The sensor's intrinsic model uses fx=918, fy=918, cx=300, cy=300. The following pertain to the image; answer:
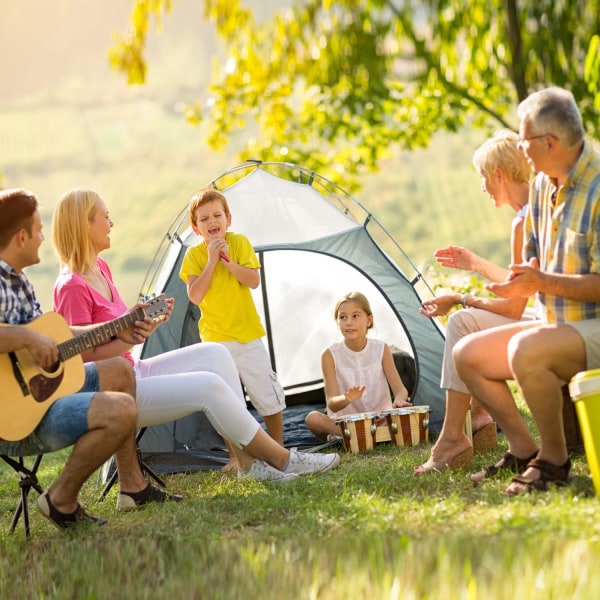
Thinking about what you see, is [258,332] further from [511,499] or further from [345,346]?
[511,499]

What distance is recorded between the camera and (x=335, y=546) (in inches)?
111

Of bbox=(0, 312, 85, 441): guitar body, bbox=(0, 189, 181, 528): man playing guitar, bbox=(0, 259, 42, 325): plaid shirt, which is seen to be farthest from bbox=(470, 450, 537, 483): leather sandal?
bbox=(0, 259, 42, 325): plaid shirt

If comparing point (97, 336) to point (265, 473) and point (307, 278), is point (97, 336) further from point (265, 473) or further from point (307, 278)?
point (307, 278)

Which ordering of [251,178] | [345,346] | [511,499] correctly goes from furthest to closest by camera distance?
[251,178] → [345,346] → [511,499]

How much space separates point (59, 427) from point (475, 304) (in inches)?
70.7

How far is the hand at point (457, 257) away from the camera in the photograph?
4.05m

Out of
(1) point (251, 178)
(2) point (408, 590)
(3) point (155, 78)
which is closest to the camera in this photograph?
(2) point (408, 590)

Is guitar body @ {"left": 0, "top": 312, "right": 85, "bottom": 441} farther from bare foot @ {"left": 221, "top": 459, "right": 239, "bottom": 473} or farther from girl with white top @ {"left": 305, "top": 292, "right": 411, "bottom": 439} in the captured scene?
girl with white top @ {"left": 305, "top": 292, "right": 411, "bottom": 439}

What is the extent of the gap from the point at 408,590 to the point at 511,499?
0.93m

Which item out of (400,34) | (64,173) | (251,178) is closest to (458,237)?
(64,173)

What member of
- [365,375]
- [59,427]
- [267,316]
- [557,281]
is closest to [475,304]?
[557,281]

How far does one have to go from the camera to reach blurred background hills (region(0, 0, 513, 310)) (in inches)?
1479

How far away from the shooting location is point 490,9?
1230 centimetres

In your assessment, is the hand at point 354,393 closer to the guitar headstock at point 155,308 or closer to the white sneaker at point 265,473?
the white sneaker at point 265,473
